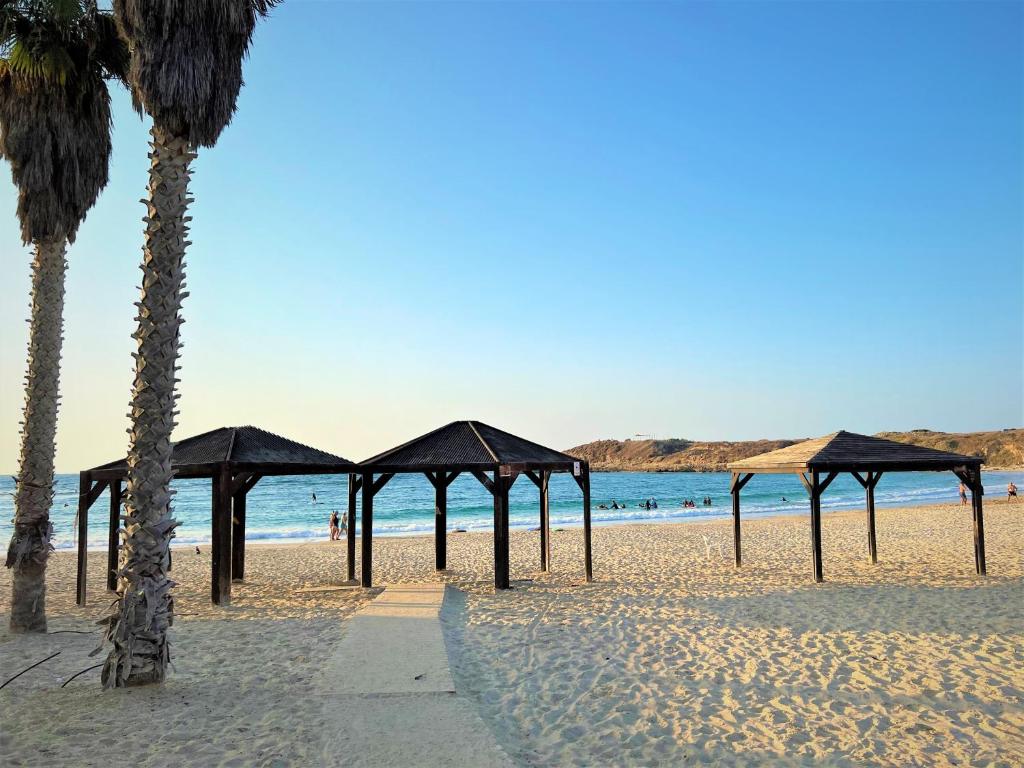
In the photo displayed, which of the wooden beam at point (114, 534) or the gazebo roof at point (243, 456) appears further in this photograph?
the wooden beam at point (114, 534)

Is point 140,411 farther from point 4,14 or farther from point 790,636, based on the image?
point 790,636

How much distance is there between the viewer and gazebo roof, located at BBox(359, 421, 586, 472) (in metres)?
12.5

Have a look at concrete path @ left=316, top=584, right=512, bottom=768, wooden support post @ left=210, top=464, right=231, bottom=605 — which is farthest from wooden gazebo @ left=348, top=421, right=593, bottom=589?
concrete path @ left=316, top=584, right=512, bottom=768

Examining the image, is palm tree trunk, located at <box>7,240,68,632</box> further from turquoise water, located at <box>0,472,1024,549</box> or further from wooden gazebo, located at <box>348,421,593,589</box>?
turquoise water, located at <box>0,472,1024,549</box>

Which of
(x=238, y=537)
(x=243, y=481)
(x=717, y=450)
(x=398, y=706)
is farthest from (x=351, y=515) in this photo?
(x=717, y=450)

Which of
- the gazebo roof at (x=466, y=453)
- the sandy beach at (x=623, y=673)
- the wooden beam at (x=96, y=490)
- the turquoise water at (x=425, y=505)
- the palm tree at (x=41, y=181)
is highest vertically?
the palm tree at (x=41, y=181)

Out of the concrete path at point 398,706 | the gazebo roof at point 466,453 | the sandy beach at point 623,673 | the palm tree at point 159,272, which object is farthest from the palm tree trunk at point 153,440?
the gazebo roof at point 466,453

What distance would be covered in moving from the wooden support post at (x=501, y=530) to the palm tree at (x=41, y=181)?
684 centimetres

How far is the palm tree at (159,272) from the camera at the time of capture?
6.96 metres

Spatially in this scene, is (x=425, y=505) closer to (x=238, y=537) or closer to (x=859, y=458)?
(x=238, y=537)

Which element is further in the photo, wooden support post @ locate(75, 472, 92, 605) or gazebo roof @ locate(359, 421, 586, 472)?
gazebo roof @ locate(359, 421, 586, 472)

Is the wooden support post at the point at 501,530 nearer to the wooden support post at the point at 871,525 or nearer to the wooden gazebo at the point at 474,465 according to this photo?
the wooden gazebo at the point at 474,465

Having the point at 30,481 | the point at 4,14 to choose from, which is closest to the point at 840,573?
the point at 30,481

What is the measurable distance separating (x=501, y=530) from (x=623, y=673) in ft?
16.7
